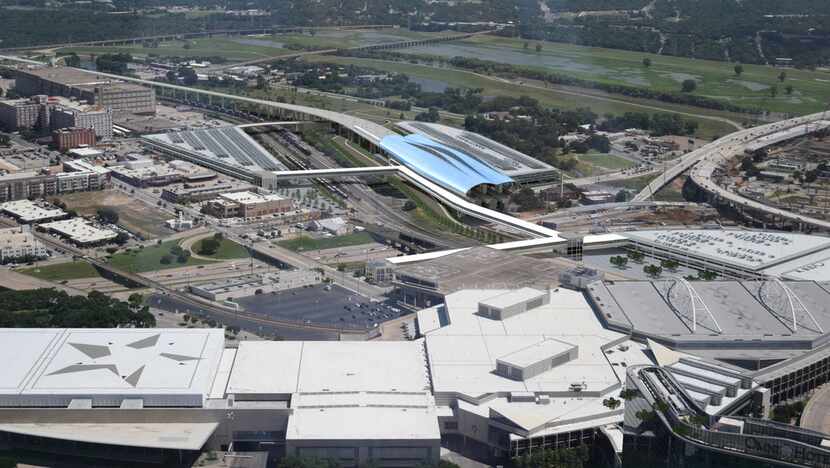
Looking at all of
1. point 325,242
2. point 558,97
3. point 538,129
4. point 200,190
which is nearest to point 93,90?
point 200,190

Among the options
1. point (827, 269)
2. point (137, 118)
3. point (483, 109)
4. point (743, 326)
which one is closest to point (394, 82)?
point (483, 109)

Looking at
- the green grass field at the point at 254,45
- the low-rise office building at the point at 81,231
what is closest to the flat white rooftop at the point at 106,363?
the low-rise office building at the point at 81,231

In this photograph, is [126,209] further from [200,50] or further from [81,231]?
[200,50]

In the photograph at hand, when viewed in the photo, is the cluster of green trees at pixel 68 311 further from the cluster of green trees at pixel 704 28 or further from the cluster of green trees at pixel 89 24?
the cluster of green trees at pixel 89 24

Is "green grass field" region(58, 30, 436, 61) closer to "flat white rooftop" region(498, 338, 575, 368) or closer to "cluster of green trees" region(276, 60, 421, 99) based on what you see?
"cluster of green trees" region(276, 60, 421, 99)

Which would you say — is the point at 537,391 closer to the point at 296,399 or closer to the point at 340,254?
the point at 296,399

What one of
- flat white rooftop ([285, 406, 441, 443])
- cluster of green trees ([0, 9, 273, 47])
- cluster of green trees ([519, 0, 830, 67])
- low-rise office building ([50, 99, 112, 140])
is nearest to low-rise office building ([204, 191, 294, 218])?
low-rise office building ([50, 99, 112, 140])
